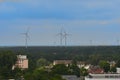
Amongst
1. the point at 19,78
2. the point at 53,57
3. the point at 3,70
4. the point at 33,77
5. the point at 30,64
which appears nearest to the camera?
the point at 33,77

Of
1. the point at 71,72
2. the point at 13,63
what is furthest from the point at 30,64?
the point at 71,72

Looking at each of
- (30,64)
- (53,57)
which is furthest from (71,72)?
(53,57)

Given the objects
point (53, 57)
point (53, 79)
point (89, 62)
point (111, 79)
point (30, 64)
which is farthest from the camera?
point (53, 57)

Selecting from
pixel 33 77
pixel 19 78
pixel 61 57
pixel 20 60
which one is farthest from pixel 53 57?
pixel 33 77

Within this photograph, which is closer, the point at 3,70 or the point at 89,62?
the point at 3,70

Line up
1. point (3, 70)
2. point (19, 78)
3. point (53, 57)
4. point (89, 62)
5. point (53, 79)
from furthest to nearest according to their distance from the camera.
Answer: point (53, 57) → point (89, 62) → point (3, 70) → point (19, 78) → point (53, 79)

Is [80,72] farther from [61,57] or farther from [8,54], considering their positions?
[61,57]

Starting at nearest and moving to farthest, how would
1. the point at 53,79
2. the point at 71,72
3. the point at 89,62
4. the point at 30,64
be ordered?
the point at 53,79 < the point at 71,72 < the point at 30,64 < the point at 89,62

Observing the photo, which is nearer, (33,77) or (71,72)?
(33,77)

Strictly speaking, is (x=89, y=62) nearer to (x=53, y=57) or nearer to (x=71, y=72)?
(x=53, y=57)
